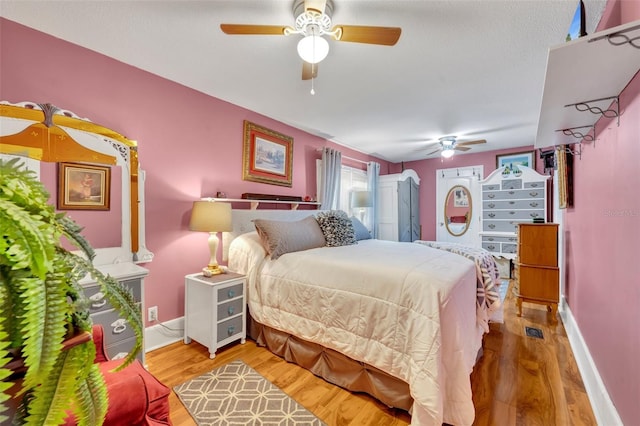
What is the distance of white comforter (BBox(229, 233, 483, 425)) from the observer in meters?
1.41

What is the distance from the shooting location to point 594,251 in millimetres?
1860

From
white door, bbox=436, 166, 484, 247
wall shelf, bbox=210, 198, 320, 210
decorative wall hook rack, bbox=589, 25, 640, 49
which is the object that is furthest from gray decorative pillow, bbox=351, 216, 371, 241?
white door, bbox=436, 166, 484, 247

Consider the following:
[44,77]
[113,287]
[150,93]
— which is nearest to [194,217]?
[150,93]

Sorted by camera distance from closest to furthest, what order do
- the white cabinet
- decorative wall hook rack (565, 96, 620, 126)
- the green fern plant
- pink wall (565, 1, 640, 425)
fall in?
the green fern plant, pink wall (565, 1, 640, 425), decorative wall hook rack (565, 96, 620, 126), the white cabinet

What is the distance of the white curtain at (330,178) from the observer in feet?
13.2

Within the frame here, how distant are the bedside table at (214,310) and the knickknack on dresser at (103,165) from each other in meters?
0.48

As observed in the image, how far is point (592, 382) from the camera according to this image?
170 centimetres

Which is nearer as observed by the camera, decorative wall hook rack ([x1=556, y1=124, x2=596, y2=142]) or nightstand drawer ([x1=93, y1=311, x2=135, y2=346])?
nightstand drawer ([x1=93, y1=311, x2=135, y2=346])

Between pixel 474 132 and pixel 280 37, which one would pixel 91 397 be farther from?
pixel 474 132

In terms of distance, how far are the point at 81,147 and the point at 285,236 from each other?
1.62 m

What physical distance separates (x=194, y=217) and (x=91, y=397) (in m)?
1.98

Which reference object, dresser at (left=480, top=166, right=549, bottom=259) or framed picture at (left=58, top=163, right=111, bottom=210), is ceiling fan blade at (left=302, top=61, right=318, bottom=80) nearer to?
framed picture at (left=58, top=163, right=111, bottom=210)

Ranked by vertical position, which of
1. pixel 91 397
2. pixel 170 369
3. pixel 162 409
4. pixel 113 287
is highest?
pixel 113 287

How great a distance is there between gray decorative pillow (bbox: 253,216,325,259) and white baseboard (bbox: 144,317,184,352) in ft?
3.55
